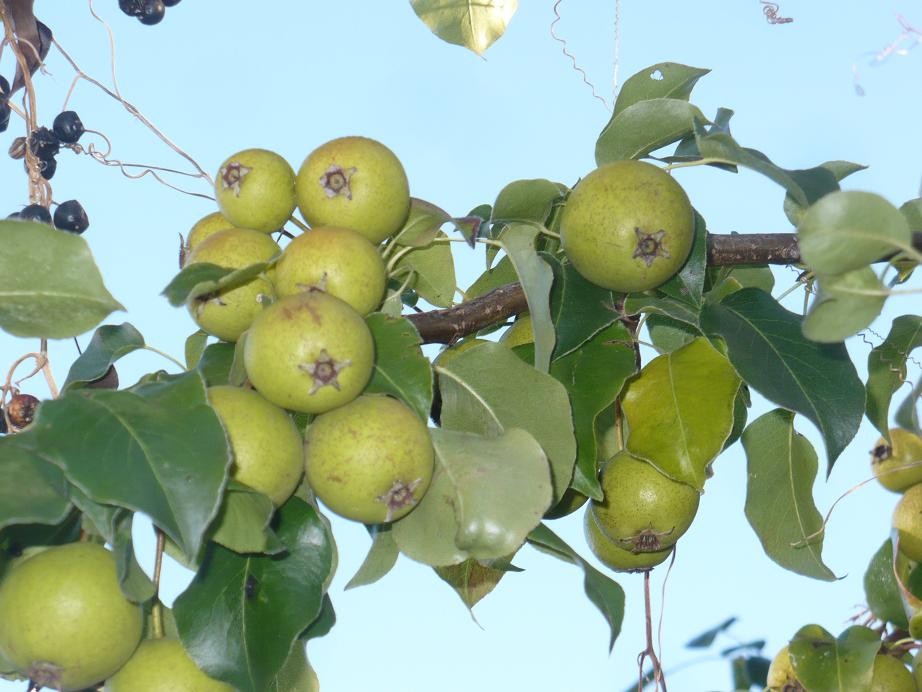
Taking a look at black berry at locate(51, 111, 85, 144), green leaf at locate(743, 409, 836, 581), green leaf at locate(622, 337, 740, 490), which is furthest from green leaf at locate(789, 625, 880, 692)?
black berry at locate(51, 111, 85, 144)

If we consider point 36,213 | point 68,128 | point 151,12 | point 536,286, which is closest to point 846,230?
point 536,286

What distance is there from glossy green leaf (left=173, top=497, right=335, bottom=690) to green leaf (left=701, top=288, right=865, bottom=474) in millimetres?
579

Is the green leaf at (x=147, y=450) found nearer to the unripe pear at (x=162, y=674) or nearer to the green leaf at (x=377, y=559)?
the unripe pear at (x=162, y=674)

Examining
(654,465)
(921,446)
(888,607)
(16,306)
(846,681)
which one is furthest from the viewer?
(921,446)

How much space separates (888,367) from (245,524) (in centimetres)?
105

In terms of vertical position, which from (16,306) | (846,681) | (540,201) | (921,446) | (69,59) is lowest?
(846,681)

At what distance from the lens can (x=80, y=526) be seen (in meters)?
1.28

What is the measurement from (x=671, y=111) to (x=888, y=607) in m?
1.14

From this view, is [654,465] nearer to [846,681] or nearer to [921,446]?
[846,681]

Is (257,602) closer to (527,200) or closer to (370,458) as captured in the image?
(370,458)

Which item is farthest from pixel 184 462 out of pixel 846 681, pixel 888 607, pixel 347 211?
pixel 888 607

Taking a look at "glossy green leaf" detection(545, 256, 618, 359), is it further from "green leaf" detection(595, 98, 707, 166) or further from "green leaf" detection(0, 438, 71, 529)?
"green leaf" detection(0, 438, 71, 529)

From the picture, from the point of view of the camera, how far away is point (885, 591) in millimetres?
2098

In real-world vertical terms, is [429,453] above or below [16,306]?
below
